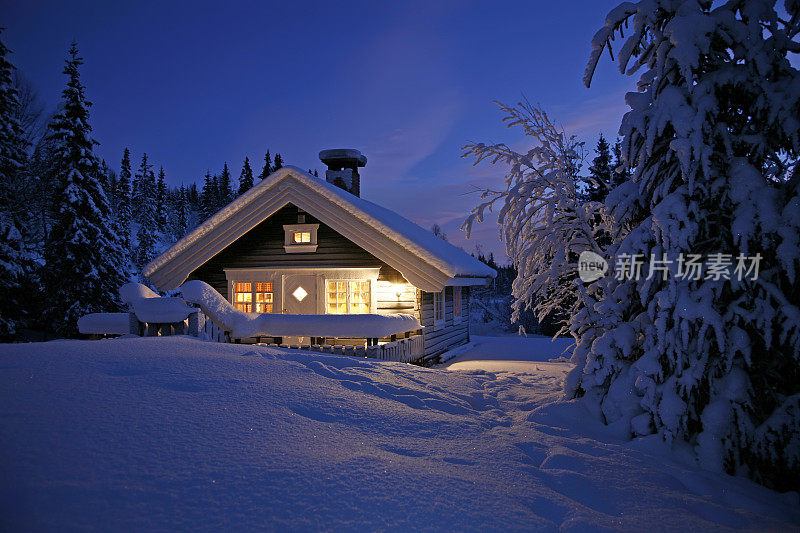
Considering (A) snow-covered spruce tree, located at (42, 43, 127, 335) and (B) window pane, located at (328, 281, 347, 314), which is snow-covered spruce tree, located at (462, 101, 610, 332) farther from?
(A) snow-covered spruce tree, located at (42, 43, 127, 335)

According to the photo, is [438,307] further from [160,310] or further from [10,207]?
[10,207]

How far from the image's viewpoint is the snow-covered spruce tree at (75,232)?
1997cm

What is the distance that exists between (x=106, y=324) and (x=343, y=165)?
1032cm

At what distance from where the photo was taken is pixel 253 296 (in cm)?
1334

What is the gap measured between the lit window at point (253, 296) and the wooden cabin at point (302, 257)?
0.11 feet

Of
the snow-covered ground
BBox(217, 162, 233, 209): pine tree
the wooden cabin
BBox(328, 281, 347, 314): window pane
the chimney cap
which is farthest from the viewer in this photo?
BBox(217, 162, 233, 209): pine tree

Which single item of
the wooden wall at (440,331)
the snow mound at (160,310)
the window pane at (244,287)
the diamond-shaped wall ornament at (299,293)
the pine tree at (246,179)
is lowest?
the wooden wall at (440,331)

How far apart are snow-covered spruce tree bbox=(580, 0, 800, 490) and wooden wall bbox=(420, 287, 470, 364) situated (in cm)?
733

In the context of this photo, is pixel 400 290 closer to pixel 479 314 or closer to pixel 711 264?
pixel 711 264

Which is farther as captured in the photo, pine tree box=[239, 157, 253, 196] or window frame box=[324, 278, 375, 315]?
pine tree box=[239, 157, 253, 196]

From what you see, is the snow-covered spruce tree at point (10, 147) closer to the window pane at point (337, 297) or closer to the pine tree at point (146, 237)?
the window pane at point (337, 297)

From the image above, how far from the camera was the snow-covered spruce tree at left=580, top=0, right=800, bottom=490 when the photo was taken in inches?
171

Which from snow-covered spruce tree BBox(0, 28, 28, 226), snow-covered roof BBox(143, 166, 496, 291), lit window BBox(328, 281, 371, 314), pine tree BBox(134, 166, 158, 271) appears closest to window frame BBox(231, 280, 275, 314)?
snow-covered roof BBox(143, 166, 496, 291)

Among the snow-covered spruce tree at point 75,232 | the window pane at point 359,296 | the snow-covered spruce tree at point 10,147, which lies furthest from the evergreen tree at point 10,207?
the window pane at point 359,296
